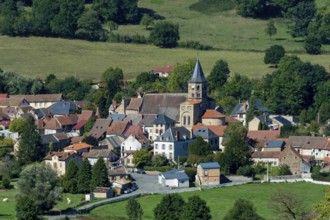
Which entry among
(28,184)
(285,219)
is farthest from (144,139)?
(285,219)

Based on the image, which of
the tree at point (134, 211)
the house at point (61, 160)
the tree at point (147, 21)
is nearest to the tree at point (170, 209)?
the tree at point (134, 211)

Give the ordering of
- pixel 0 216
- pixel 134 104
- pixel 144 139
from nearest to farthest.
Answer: pixel 0 216 < pixel 144 139 < pixel 134 104

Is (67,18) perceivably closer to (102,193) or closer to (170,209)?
(102,193)

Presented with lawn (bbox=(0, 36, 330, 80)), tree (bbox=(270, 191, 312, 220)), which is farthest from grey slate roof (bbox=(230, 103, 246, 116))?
tree (bbox=(270, 191, 312, 220))

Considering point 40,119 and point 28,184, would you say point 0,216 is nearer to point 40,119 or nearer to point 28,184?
point 28,184

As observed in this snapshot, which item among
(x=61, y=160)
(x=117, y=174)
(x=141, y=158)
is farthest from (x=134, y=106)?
(x=117, y=174)

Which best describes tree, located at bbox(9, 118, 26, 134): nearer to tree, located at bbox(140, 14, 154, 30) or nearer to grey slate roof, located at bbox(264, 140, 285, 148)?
grey slate roof, located at bbox(264, 140, 285, 148)

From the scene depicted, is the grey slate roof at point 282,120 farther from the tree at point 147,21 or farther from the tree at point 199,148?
the tree at point 147,21
